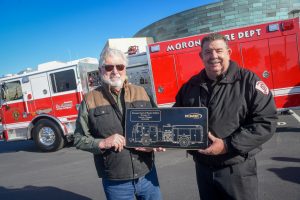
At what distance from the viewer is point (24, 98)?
8.79m

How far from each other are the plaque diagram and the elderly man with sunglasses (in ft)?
0.26

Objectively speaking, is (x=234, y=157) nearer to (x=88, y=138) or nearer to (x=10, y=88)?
(x=88, y=138)

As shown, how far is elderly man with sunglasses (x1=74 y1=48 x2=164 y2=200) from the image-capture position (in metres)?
2.27

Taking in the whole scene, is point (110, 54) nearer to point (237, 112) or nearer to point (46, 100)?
point (237, 112)

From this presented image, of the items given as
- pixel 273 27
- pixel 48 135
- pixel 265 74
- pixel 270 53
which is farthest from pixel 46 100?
pixel 273 27

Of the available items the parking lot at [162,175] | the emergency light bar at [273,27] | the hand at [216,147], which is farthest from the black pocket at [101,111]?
the emergency light bar at [273,27]

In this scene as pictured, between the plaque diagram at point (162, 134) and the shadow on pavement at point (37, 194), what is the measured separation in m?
2.80

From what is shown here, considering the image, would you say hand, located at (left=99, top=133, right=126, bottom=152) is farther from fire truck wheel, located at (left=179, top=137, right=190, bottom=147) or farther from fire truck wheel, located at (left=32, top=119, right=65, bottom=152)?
fire truck wheel, located at (left=32, top=119, right=65, bottom=152)

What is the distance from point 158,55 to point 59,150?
4.30m

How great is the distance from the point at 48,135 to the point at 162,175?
4747 mm

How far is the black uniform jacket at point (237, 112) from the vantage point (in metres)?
2.04

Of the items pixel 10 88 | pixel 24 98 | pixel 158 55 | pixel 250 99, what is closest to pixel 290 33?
pixel 158 55

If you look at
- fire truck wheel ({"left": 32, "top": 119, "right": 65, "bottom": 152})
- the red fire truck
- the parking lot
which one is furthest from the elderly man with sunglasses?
fire truck wheel ({"left": 32, "top": 119, "right": 65, "bottom": 152})

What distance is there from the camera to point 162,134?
229cm
